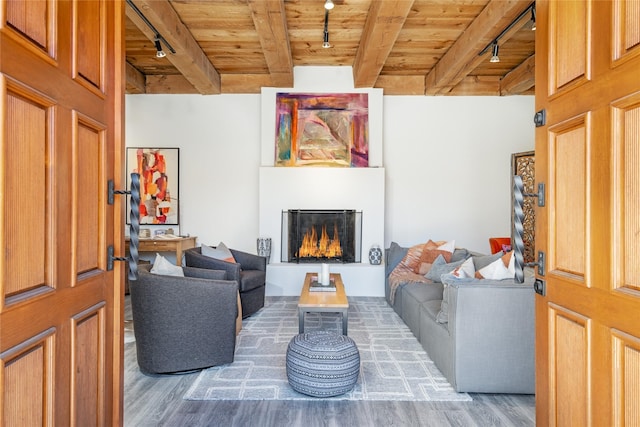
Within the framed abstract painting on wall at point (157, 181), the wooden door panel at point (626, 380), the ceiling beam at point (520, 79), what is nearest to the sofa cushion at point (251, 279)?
the framed abstract painting on wall at point (157, 181)

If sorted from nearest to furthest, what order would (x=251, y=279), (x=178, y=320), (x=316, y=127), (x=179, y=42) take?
(x=178, y=320) → (x=179, y=42) → (x=251, y=279) → (x=316, y=127)

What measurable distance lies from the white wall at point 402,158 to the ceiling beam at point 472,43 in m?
0.53

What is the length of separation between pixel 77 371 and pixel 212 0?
347 cm

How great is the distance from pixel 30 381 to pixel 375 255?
454 centimetres

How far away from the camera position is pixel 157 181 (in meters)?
5.59

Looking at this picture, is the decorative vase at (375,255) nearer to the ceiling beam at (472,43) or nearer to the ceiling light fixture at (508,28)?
the ceiling beam at (472,43)

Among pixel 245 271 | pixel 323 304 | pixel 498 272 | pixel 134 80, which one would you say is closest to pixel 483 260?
pixel 498 272

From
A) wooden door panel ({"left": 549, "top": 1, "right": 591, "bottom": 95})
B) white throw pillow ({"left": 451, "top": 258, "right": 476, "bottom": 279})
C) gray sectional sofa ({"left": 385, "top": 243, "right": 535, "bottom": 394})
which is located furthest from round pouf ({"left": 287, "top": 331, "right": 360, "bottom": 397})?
wooden door panel ({"left": 549, "top": 1, "right": 591, "bottom": 95})

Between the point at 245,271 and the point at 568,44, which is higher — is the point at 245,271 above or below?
below

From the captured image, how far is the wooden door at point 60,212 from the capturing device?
0.87 m

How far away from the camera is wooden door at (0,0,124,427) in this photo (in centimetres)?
87

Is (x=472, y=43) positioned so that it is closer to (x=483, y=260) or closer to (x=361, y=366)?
(x=483, y=260)

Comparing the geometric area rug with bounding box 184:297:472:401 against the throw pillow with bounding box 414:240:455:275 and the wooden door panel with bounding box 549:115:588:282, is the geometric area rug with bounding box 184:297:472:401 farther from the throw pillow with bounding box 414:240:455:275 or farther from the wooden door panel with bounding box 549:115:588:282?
the wooden door panel with bounding box 549:115:588:282

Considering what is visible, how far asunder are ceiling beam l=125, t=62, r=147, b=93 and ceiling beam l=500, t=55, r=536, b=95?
5.20 m
